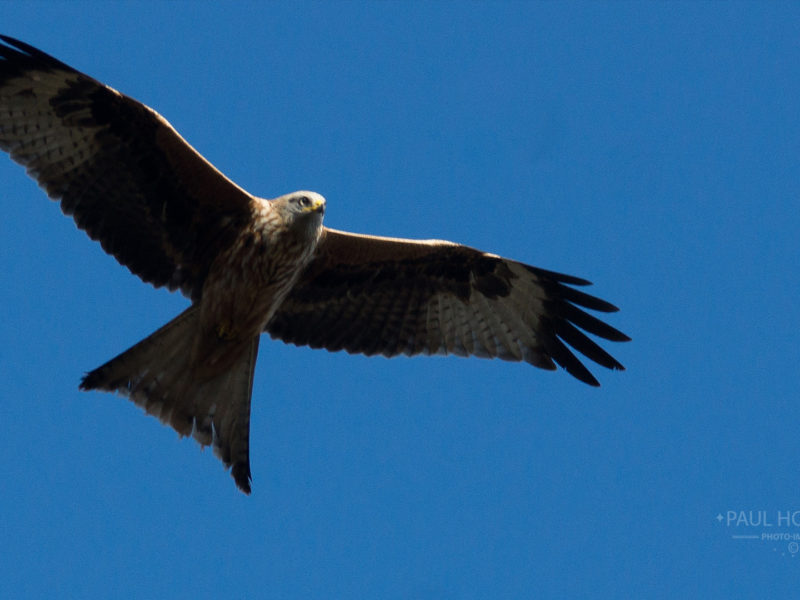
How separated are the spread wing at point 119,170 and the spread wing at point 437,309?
890 millimetres

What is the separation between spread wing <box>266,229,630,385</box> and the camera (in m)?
11.2

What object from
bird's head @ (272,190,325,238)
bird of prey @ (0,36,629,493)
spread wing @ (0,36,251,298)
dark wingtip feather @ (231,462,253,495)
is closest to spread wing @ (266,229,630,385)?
bird of prey @ (0,36,629,493)

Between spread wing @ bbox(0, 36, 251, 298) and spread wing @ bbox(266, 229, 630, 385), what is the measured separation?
89 cm

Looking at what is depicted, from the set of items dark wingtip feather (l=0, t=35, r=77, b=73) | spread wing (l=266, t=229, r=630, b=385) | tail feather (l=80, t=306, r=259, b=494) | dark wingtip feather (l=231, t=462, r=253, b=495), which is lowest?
dark wingtip feather (l=231, t=462, r=253, b=495)

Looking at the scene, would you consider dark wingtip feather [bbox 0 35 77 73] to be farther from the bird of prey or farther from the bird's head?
the bird's head

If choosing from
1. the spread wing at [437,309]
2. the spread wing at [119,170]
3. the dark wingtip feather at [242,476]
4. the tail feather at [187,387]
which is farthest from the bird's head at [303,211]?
the dark wingtip feather at [242,476]

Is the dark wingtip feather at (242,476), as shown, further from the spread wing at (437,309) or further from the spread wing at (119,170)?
the spread wing at (119,170)

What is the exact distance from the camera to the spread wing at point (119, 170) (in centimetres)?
1045

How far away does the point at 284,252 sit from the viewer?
34.7ft

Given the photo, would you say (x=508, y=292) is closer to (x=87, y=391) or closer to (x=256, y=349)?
(x=256, y=349)

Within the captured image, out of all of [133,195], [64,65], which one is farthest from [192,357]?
[64,65]

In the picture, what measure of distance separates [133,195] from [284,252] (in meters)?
1.22

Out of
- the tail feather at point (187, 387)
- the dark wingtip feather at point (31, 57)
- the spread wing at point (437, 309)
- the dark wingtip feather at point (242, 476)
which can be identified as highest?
the dark wingtip feather at point (31, 57)

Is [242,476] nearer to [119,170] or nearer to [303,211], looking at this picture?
[303,211]
